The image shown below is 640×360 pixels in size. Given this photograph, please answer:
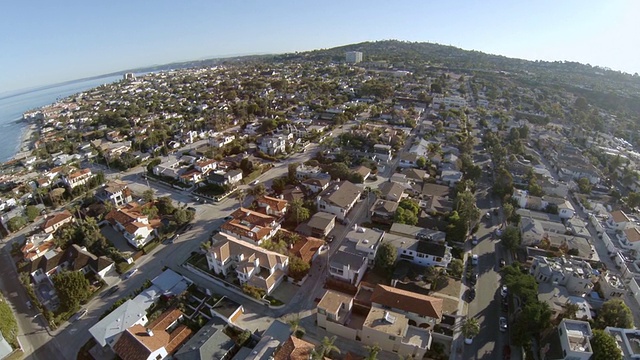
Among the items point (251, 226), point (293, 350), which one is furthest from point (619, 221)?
point (251, 226)

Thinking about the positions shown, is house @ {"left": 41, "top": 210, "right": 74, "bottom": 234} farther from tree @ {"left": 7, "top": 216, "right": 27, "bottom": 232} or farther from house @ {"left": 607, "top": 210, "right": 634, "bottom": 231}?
house @ {"left": 607, "top": 210, "right": 634, "bottom": 231}

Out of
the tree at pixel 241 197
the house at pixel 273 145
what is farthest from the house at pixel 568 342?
the house at pixel 273 145

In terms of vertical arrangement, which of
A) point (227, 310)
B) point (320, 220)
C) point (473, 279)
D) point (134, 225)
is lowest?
point (473, 279)

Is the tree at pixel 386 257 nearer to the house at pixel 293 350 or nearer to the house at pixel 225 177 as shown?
the house at pixel 293 350

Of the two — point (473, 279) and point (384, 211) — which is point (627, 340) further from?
point (384, 211)

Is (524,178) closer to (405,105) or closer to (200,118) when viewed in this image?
(405,105)

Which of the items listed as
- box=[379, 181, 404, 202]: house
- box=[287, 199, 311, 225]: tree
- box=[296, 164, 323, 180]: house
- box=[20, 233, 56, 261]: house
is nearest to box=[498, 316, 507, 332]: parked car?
box=[379, 181, 404, 202]: house
